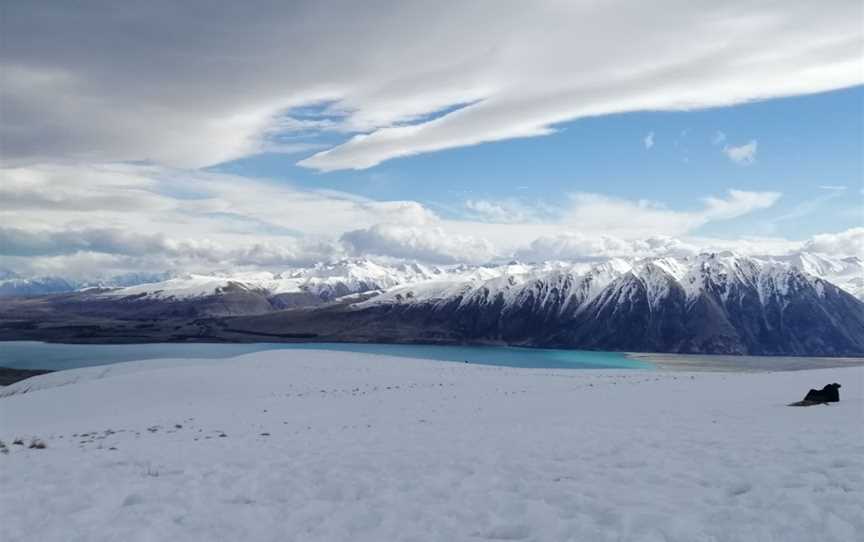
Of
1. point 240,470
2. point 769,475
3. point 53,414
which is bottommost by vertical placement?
point 53,414

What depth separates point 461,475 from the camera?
39.6 ft

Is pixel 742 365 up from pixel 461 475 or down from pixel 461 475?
down

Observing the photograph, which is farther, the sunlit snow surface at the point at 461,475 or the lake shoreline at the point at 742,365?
the lake shoreline at the point at 742,365

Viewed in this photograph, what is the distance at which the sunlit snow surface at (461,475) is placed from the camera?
29.5ft

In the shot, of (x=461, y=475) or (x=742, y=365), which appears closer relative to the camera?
(x=461, y=475)

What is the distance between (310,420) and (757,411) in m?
16.1

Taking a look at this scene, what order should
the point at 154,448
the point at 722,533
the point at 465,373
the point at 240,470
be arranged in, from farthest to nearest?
the point at 465,373, the point at 154,448, the point at 240,470, the point at 722,533

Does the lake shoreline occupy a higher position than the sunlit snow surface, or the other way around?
the sunlit snow surface

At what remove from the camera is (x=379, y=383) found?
3994cm

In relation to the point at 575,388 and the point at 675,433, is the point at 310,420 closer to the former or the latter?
the point at 675,433

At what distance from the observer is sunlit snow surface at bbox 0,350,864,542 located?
899 cm

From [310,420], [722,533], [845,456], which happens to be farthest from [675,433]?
[310,420]

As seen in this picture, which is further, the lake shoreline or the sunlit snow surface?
the lake shoreline

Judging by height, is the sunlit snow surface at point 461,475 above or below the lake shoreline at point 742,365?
above
